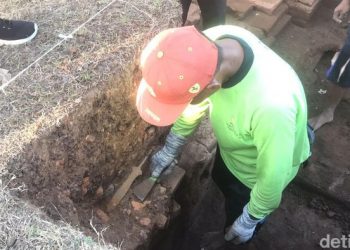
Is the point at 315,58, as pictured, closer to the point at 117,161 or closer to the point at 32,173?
the point at 117,161

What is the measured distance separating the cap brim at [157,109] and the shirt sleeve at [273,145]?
1.27 ft

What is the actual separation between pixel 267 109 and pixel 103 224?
59.4 inches

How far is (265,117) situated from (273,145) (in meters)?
0.14

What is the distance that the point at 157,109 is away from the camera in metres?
2.17

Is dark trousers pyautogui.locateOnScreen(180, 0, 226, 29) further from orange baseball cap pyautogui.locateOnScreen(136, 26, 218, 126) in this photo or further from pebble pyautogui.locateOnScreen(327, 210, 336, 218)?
pebble pyautogui.locateOnScreen(327, 210, 336, 218)

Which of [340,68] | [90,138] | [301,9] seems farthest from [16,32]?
[301,9]

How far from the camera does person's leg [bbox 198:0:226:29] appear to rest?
3.69 m

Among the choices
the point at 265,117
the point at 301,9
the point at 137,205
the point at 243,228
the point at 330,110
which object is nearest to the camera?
the point at 265,117

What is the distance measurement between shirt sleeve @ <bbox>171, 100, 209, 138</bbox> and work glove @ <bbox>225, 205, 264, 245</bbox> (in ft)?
2.05

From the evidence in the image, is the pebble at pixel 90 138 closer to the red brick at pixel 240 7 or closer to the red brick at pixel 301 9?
the red brick at pixel 240 7

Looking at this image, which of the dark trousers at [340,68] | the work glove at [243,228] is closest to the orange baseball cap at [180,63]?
the work glove at [243,228]

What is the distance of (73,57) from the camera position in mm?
3195

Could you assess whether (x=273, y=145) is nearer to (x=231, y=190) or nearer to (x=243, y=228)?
(x=243, y=228)

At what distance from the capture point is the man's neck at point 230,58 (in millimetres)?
2031
